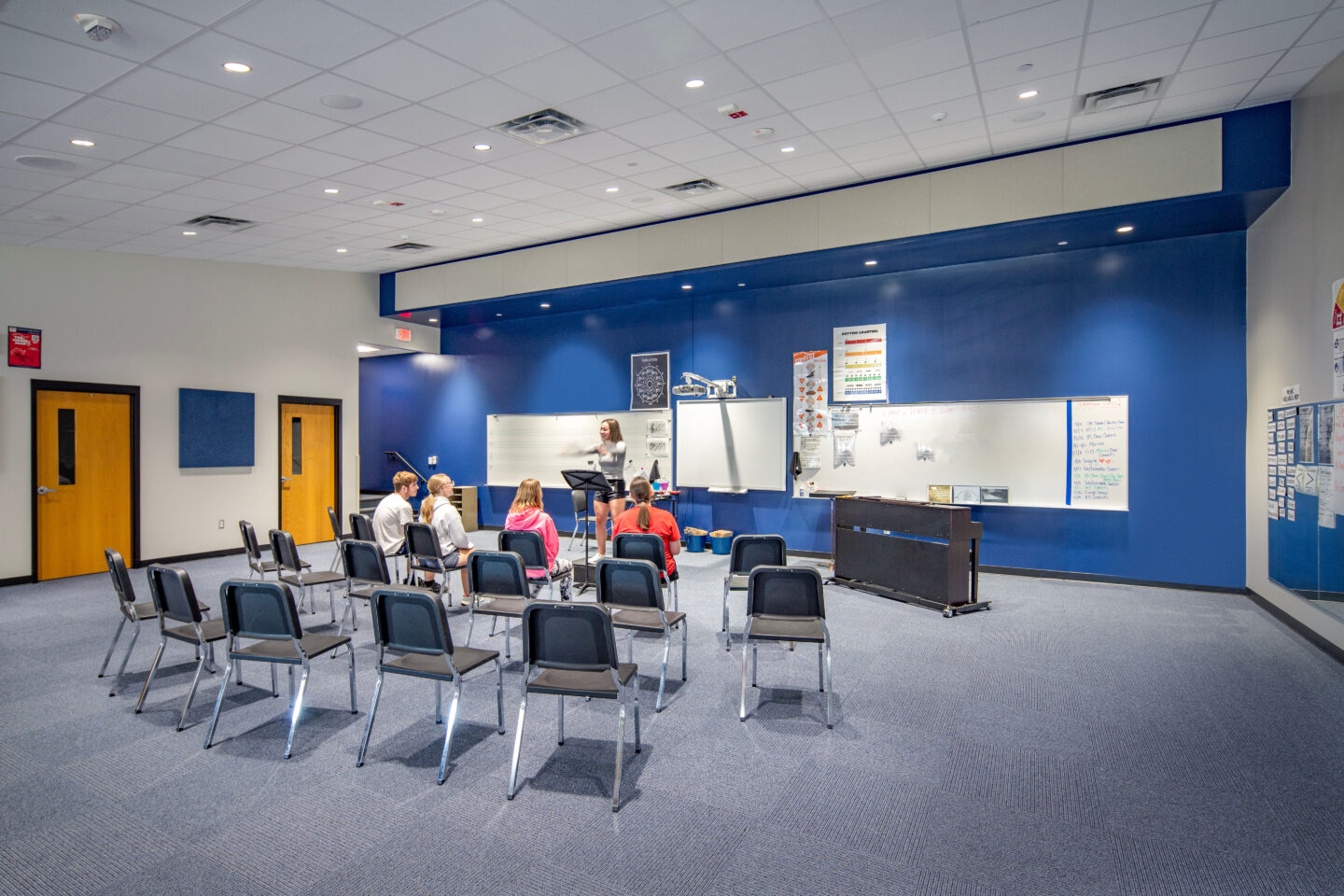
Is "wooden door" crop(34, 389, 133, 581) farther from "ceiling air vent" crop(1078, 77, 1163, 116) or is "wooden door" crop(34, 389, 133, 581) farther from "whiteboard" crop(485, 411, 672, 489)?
"ceiling air vent" crop(1078, 77, 1163, 116)

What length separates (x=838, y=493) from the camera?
8086 millimetres

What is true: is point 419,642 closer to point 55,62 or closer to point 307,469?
point 55,62

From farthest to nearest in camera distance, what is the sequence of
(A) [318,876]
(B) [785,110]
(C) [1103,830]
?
(B) [785,110], (C) [1103,830], (A) [318,876]

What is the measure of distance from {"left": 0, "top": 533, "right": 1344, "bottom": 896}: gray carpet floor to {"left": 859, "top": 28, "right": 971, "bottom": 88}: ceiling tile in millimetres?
3815

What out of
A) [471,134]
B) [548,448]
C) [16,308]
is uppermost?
[471,134]

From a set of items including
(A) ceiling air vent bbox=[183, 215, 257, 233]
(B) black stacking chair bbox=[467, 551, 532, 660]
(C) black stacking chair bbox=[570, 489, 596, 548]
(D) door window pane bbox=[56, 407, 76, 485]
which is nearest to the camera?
(B) black stacking chair bbox=[467, 551, 532, 660]

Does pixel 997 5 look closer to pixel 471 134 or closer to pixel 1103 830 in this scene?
pixel 471 134

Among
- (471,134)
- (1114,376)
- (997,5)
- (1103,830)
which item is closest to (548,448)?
(471,134)

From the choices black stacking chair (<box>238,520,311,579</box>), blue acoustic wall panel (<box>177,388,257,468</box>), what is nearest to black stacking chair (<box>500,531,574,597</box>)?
black stacking chair (<box>238,520,311,579</box>)

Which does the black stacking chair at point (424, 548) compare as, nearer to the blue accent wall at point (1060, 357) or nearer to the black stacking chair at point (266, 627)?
the black stacking chair at point (266, 627)

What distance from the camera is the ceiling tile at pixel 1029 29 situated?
3.86m

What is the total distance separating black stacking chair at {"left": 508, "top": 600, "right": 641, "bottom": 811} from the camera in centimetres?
296

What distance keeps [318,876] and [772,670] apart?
2780 mm

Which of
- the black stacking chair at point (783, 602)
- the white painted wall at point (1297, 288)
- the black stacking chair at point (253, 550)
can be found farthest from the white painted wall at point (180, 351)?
the white painted wall at point (1297, 288)
